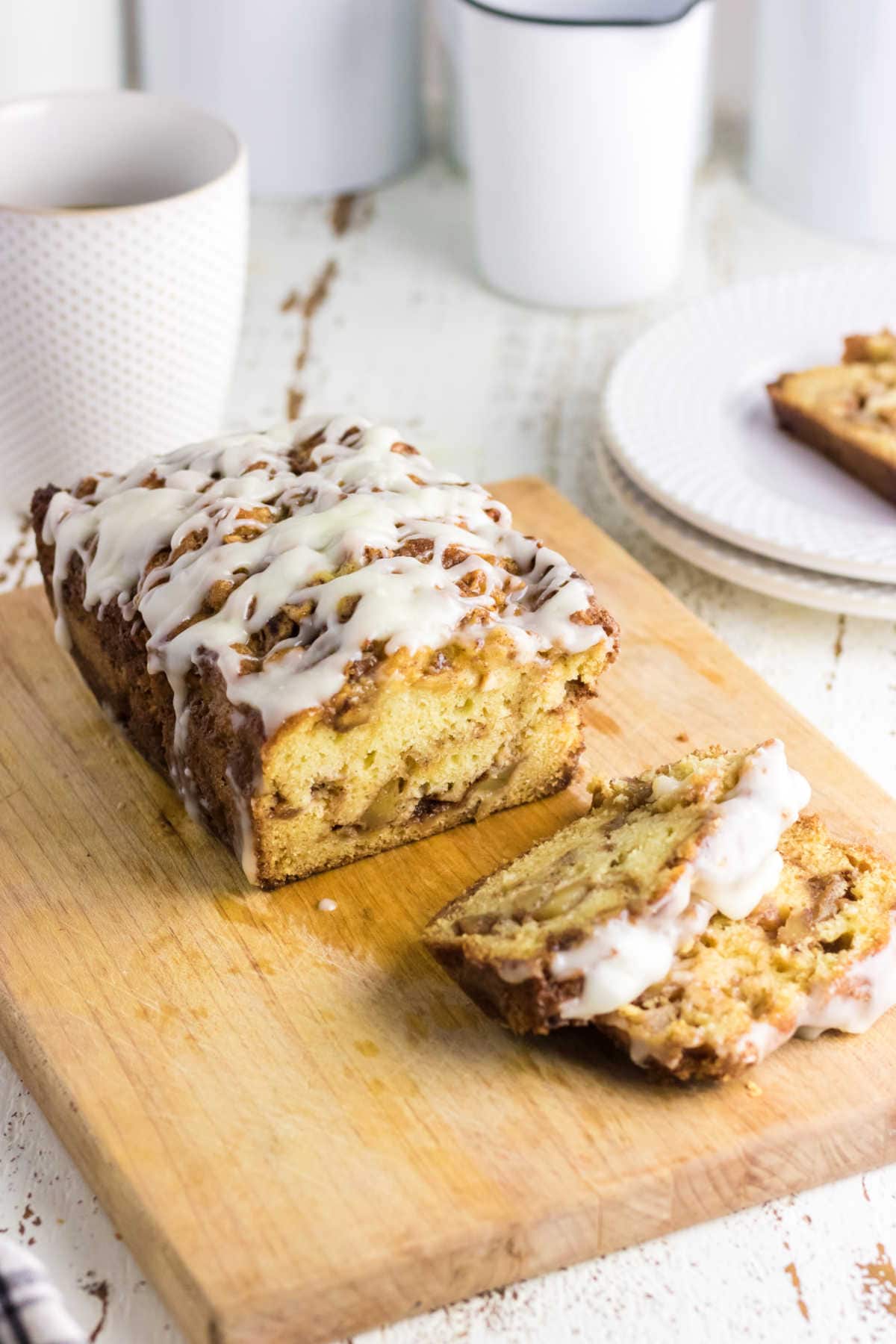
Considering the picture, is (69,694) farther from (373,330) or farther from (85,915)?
(373,330)

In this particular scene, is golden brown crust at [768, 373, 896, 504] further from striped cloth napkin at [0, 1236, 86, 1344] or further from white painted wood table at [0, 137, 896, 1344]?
striped cloth napkin at [0, 1236, 86, 1344]

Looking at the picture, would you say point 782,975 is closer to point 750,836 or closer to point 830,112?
point 750,836

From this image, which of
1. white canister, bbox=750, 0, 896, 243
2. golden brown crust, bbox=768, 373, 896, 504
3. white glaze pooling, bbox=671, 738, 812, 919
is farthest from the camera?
Answer: white canister, bbox=750, 0, 896, 243

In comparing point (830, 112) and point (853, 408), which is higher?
point (830, 112)

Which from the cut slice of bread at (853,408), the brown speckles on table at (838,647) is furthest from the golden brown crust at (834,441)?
the brown speckles on table at (838,647)

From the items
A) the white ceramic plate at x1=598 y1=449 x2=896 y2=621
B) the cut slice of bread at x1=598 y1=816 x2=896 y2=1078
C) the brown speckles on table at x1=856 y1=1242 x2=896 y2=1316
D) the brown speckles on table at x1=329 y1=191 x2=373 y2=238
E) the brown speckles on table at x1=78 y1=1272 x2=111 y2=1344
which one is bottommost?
the brown speckles on table at x1=78 y1=1272 x2=111 y2=1344

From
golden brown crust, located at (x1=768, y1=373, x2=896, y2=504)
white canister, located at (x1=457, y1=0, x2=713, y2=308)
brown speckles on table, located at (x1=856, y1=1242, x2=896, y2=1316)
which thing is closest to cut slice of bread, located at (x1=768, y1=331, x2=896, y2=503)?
golden brown crust, located at (x1=768, y1=373, x2=896, y2=504)

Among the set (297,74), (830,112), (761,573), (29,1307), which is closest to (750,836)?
(761,573)
